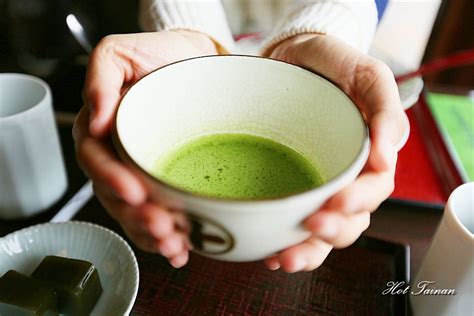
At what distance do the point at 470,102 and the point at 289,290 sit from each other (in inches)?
38.4

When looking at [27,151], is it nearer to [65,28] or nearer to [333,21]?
[65,28]

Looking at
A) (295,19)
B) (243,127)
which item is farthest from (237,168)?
(295,19)

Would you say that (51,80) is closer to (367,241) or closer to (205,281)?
(205,281)

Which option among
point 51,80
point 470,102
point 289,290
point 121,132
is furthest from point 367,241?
point 51,80

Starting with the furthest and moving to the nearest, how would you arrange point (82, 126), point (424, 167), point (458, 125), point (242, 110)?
point (458, 125)
point (424, 167)
point (242, 110)
point (82, 126)

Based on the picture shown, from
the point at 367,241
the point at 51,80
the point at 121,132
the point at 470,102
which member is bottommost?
the point at 470,102

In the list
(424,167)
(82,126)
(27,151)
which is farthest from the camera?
(424,167)

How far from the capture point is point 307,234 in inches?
19.6

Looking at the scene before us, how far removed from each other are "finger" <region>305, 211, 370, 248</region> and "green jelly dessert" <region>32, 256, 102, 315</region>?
0.39m

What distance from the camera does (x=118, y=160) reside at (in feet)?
1.77

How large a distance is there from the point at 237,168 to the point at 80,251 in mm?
335

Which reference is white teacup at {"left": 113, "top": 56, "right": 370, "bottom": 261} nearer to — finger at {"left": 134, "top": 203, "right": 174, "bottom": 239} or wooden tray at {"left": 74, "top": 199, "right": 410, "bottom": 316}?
finger at {"left": 134, "top": 203, "right": 174, "bottom": 239}

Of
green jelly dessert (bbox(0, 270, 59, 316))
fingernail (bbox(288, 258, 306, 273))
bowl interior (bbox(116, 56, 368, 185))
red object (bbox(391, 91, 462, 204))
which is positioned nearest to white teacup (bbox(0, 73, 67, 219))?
green jelly dessert (bbox(0, 270, 59, 316))

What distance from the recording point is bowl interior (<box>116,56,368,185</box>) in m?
0.59
